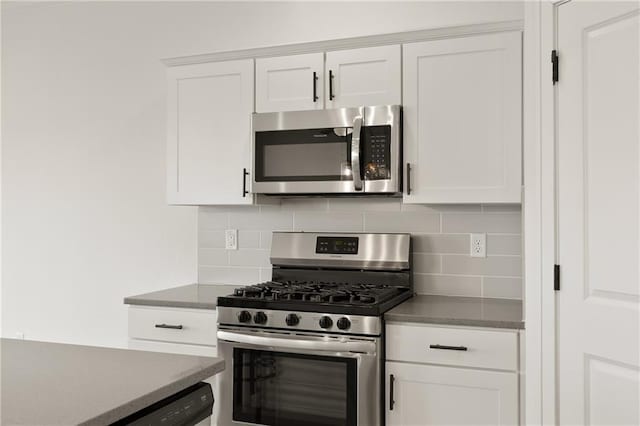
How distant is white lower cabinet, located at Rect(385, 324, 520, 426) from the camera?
96.1 inches

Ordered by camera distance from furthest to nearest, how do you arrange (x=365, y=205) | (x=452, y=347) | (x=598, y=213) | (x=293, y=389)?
(x=365, y=205) → (x=293, y=389) → (x=452, y=347) → (x=598, y=213)

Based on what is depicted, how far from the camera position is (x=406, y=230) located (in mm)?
3182

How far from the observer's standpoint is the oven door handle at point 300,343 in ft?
8.35

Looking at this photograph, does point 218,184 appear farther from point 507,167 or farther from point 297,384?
point 507,167

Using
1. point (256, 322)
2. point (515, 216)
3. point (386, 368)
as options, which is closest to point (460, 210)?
point (515, 216)

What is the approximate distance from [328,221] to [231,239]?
0.61 m

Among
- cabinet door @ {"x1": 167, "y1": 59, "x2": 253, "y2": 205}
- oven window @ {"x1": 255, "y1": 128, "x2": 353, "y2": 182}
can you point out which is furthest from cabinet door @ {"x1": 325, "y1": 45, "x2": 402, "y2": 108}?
cabinet door @ {"x1": 167, "y1": 59, "x2": 253, "y2": 205}

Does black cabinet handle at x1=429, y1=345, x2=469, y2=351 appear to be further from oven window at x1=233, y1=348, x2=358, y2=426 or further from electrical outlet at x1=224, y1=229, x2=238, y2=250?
electrical outlet at x1=224, y1=229, x2=238, y2=250

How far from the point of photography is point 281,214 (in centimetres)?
345

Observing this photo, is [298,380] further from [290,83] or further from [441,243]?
[290,83]

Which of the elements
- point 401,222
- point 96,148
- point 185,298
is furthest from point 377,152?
point 96,148

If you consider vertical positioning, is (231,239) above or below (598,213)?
below

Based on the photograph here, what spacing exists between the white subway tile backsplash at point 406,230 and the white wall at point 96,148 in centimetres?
21

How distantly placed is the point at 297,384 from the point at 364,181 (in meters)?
0.97
